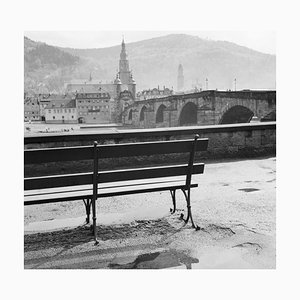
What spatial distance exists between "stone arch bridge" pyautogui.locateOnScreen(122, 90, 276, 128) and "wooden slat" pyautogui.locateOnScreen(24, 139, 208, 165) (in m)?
13.5

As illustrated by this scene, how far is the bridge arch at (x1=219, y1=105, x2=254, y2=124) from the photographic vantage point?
3071 cm

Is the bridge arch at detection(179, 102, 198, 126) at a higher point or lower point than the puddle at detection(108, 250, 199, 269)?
higher

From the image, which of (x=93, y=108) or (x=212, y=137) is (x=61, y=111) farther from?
(x=212, y=137)

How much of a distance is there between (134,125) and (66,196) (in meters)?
61.1

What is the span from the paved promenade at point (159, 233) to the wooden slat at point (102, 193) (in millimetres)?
397

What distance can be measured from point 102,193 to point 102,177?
0.17m

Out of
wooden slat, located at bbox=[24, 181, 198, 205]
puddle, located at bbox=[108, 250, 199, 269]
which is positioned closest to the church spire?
wooden slat, located at bbox=[24, 181, 198, 205]

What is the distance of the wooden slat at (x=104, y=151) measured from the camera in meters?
3.57

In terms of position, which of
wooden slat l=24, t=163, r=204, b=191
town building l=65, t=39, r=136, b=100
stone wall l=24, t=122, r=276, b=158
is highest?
town building l=65, t=39, r=136, b=100

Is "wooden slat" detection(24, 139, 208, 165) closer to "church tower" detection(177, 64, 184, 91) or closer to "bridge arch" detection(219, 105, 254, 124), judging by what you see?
"bridge arch" detection(219, 105, 254, 124)

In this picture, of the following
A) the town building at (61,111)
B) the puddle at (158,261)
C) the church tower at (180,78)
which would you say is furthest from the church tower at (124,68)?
the puddle at (158,261)

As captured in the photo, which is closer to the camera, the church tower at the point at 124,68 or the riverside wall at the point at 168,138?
the riverside wall at the point at 168,138

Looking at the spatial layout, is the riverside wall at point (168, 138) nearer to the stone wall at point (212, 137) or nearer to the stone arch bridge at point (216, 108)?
the stone wall at point (212, 137)
